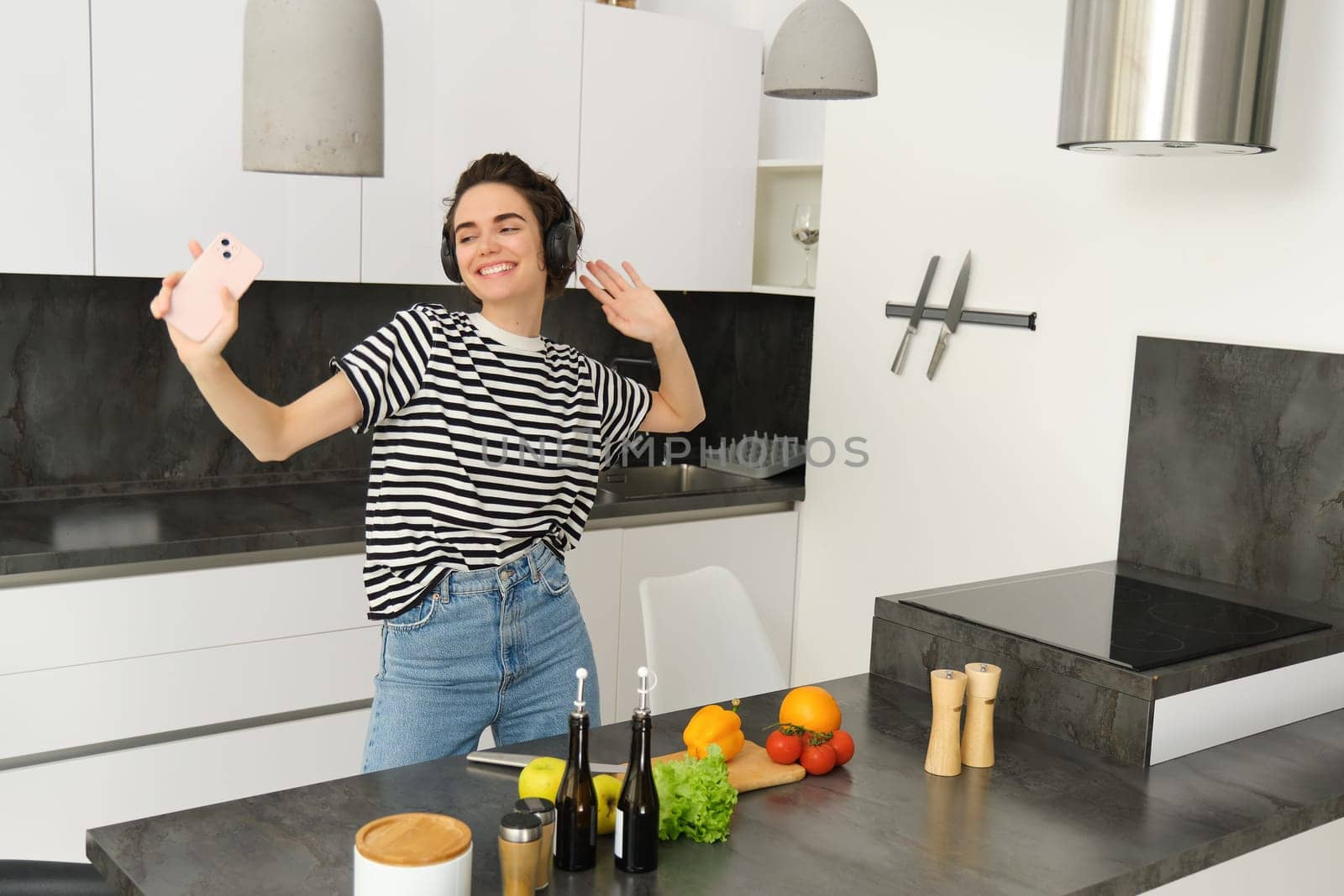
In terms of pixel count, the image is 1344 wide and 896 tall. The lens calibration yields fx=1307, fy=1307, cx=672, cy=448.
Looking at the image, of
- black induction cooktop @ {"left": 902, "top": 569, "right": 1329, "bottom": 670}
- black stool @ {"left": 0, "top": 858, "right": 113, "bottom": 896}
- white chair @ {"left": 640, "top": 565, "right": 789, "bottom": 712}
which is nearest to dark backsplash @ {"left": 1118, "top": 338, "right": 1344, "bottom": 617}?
black induction cooktop @ {"left": 902, "top": 569, "right": 1329, "bottom": 670}

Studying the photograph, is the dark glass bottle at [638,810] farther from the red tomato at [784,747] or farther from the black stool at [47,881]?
the black stool at [47,881]

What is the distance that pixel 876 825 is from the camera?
1.63m

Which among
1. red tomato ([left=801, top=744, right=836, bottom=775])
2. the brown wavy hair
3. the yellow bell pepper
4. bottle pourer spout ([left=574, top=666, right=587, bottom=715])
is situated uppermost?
the brown wavy hair

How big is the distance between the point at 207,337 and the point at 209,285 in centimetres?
6

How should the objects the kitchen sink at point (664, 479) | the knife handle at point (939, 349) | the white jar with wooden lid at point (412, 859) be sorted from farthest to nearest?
1. the kitchen sink at point (664, 479)
2. the knife handle at point (939, 349)
3. the white jar with wooden lid at point (412, 859)

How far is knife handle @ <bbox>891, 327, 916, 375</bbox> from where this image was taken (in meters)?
3.34

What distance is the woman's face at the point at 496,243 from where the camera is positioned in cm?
205

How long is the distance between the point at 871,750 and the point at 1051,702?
0.33 meters

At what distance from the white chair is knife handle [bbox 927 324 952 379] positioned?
3.15 feet

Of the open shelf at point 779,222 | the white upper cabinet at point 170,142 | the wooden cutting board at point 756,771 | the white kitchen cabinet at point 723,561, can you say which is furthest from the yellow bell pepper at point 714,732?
the open shelf at point 779,222

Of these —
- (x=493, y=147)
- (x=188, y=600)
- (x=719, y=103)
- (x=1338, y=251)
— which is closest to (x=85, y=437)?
(x=188, y=600)

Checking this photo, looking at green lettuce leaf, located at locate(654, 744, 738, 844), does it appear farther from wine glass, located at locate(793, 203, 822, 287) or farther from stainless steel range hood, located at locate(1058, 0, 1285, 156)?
wine glass, located at locate(793, 203, 822, 287)

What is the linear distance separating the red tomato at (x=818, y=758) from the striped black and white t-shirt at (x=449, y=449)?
55 cm

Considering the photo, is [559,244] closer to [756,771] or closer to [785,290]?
[756,771]
